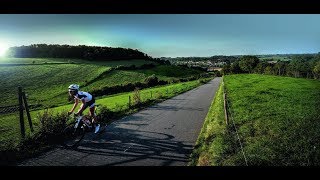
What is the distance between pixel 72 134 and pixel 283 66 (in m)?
73.6

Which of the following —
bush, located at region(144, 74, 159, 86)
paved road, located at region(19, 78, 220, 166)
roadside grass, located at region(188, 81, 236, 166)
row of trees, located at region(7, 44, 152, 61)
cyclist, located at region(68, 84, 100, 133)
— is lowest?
bush, located at region(144, 74, 159, 86)

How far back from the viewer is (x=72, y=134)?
13.4 meters

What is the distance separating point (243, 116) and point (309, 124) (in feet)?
13.2

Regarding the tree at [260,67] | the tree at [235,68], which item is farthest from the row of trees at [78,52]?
the tree at [235,68]

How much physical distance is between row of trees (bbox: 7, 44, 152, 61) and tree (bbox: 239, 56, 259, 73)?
4928 cm

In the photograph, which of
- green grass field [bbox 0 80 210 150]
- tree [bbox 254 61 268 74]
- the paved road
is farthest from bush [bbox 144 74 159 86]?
tree [bbox 254 61 268 74]

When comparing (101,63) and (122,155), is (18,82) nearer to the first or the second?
(101,63)

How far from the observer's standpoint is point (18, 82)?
4756 cm

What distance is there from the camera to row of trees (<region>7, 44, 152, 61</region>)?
148 feet

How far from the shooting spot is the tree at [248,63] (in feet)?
333

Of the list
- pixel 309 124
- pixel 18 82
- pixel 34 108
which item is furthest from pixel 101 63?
pixel 309 124

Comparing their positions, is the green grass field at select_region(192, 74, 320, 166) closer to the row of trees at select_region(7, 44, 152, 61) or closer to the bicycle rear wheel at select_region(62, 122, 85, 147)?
the bicycle rear wheel at select_region(62, 122, 85, 147)
